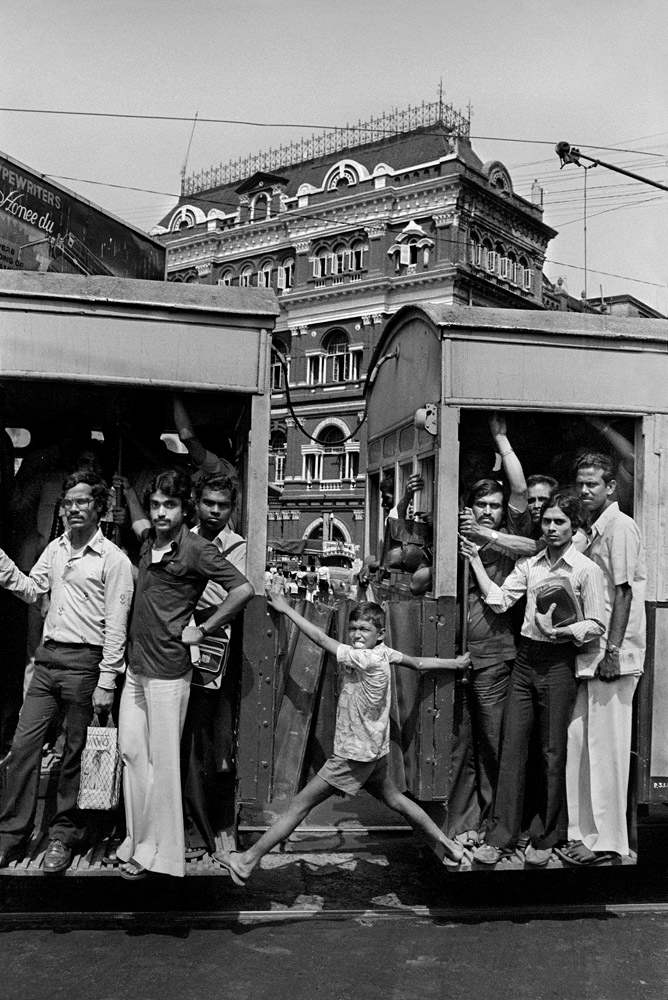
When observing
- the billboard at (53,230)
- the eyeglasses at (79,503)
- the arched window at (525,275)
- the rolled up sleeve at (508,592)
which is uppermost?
the arched window at (525,275)

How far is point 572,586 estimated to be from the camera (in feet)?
14.9

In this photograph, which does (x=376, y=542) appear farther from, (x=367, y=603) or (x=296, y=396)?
(x=296, y=396)

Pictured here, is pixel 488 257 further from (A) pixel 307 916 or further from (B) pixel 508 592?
(A) pixel 307 916

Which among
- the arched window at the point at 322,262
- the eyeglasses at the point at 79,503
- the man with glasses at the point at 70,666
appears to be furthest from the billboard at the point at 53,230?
the arched window at the point at 322,262

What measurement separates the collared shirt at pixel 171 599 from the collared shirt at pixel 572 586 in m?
1.42

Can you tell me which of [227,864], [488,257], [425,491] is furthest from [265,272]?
[227,864]

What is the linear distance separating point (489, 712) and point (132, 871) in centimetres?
195

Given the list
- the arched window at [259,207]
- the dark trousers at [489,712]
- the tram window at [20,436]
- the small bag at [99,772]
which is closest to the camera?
the small bag at [99,772]

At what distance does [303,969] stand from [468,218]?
34.9 meters

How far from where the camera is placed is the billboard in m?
8.32

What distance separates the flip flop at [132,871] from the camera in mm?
4250

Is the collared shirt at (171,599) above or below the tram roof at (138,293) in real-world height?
below

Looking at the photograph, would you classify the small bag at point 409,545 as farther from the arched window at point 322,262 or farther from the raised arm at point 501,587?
the arched window at point 322,262

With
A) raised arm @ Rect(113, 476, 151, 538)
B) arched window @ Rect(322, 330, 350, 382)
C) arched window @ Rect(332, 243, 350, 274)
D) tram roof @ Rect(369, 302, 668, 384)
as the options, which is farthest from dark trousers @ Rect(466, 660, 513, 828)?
arched window @ Rect(332, 243, 350, 274)
